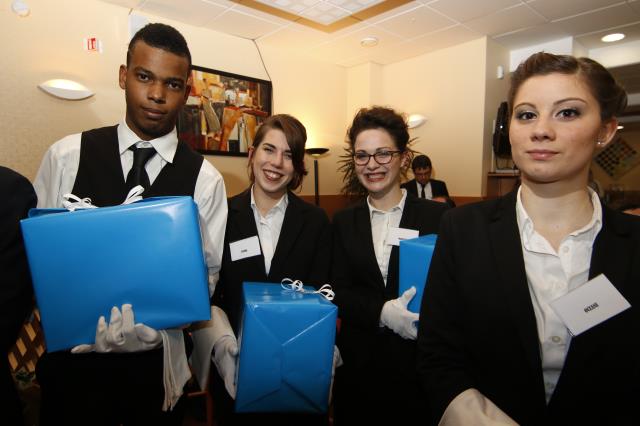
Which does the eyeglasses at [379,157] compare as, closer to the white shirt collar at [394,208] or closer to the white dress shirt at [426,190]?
the white shirt collar at [394,208]

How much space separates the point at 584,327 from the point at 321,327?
0.64m

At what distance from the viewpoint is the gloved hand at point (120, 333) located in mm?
915

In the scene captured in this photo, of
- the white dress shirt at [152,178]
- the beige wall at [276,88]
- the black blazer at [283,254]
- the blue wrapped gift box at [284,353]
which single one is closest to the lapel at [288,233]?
the black blazer at [283,254]

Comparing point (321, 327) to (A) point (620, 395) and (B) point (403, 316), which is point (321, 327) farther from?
(A) point (620, 395)

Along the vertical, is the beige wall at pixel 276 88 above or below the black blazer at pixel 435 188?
above

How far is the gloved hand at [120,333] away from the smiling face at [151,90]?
23.8 inches

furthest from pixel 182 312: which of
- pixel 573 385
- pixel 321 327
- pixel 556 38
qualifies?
pixel 556 38

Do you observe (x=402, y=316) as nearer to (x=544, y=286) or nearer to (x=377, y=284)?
(x=377, y=284)

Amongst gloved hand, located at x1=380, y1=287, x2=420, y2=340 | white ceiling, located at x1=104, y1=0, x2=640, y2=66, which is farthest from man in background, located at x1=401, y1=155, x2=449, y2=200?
gloved hand, located at x1=380, y1=287, x2=420, y2=340

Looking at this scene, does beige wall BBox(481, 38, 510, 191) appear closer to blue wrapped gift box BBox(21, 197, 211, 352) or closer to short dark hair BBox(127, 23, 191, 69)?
short dark hair BBox(127, 23, 191, 69)

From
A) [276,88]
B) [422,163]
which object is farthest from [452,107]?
[276,88]

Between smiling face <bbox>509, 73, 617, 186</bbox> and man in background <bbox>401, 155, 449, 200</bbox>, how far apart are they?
384 centimetres

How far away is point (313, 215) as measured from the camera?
165 centimetres

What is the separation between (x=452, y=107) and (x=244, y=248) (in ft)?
14.6
